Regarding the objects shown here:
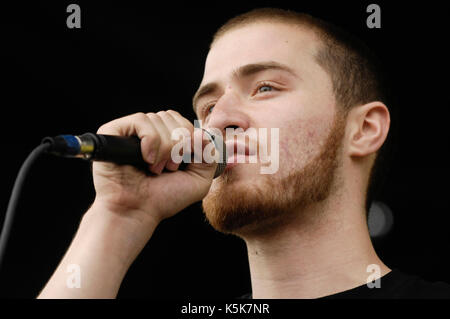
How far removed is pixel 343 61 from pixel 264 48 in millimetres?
289

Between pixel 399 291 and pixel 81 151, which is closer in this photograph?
pixel 81 151

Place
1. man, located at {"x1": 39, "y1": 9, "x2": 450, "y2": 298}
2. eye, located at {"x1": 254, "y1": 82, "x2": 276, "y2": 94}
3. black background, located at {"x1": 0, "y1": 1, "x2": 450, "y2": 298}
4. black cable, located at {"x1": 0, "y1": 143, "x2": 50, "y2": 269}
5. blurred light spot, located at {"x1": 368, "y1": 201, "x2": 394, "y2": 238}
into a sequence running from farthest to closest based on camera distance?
blurred light spot, located at {"x1": 368, "y1": 201, "x2": 394, "y2": 238}, black background, located at {"x1": 0, "y1": 1, "x2": 450, "y2": 298}, eye, located at {"x1": 254, "y1": 82, "x2": 276, "y2": 94}, man, located at {"x1": 39, "y1": 9, "x2": 450, "y2": 298}, black cable, located at {"x1": 0, "y1": 143, "x2": 50, "y2": 269}

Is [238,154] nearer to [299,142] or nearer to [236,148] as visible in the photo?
[236,148]

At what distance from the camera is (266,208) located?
1.41 m

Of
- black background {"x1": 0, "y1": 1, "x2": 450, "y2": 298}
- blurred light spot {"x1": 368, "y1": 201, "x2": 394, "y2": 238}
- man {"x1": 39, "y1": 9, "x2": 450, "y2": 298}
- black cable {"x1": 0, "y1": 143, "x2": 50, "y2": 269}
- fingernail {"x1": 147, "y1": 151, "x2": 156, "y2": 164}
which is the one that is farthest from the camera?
blurred light spot {"x1": 368, "y1": 201, "x2": 394, "y2": 238}

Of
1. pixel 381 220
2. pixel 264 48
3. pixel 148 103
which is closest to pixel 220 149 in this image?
pixel 264 48

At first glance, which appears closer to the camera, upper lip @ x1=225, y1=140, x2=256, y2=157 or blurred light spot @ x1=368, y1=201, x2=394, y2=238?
upper lip @ x1=225, y1=140, x2=256, y2=157

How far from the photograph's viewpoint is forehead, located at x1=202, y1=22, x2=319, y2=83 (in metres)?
1.58

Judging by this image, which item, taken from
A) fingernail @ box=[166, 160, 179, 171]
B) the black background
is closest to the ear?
the black background

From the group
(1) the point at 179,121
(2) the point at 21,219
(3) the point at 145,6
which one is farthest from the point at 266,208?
(2) the point at 21,219

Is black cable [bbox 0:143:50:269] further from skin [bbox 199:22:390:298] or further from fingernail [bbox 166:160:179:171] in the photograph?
skin [bbox 199:22:390:298]

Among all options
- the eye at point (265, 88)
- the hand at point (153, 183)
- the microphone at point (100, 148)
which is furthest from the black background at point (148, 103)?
the microphone at point (100, 148)

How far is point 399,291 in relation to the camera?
1.39 metres

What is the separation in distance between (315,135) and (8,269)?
61.2 inches
